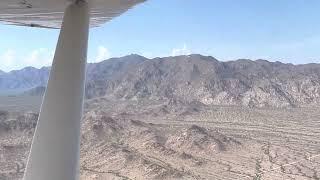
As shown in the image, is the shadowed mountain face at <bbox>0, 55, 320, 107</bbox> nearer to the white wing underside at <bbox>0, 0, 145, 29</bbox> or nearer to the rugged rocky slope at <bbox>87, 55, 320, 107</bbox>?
the rugged rocky slope at <bbox>87, 55, 320, 107</bbox>

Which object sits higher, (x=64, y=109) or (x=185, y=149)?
(x=64, y=109)

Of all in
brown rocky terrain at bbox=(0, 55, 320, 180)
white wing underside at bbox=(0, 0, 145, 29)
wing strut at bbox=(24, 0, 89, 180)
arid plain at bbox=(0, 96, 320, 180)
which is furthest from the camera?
brown rocky terrain at bbox=(0, 55, 320, 180)

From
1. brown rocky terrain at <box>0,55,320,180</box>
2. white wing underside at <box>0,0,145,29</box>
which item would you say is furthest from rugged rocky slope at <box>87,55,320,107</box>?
white wing underside at <box>0,0,145,29</box>

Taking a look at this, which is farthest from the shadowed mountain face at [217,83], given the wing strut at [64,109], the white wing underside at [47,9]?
the wing strut at [64,109]

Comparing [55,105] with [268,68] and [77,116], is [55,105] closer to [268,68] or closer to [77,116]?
[77,116]

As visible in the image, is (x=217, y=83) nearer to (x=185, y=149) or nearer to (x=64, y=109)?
(x=185, y=149)

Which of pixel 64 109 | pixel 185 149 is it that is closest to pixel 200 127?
pixel 185 149

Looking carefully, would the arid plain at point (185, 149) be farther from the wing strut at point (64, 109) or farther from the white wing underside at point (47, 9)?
the wing strut at point (64, 109)
